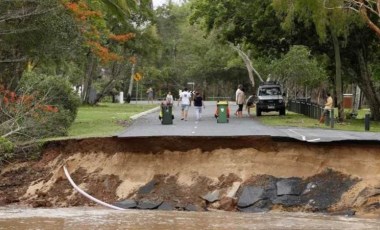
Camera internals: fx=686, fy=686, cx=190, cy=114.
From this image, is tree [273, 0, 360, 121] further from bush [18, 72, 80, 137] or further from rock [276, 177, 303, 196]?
rock [276, 177, 303, 196]

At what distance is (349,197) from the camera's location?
18.7m

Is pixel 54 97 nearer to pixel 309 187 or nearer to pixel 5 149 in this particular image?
pixel 5 149

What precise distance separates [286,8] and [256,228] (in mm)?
15327

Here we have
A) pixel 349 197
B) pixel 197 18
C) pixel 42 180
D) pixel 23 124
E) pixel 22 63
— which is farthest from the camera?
pixel 197 18

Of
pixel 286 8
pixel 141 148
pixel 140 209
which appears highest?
pixel 286 8

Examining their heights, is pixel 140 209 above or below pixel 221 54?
below

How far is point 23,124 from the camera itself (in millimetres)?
23859

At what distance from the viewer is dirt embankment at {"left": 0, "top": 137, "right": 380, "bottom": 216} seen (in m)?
19.1

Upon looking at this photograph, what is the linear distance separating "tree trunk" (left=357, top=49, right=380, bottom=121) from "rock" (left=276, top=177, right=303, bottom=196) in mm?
18436

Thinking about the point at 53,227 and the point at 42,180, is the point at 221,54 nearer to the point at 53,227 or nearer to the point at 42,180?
the point at 42,180

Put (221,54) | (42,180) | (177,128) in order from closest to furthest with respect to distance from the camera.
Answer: (42,180) → (177,128) → (221,54)

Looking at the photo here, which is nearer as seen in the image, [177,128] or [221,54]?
[177,128]

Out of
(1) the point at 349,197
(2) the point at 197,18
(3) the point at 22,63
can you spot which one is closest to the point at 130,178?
(1) the point at 349,197

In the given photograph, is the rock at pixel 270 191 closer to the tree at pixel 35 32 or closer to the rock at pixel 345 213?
the rock at pixel 345 213
